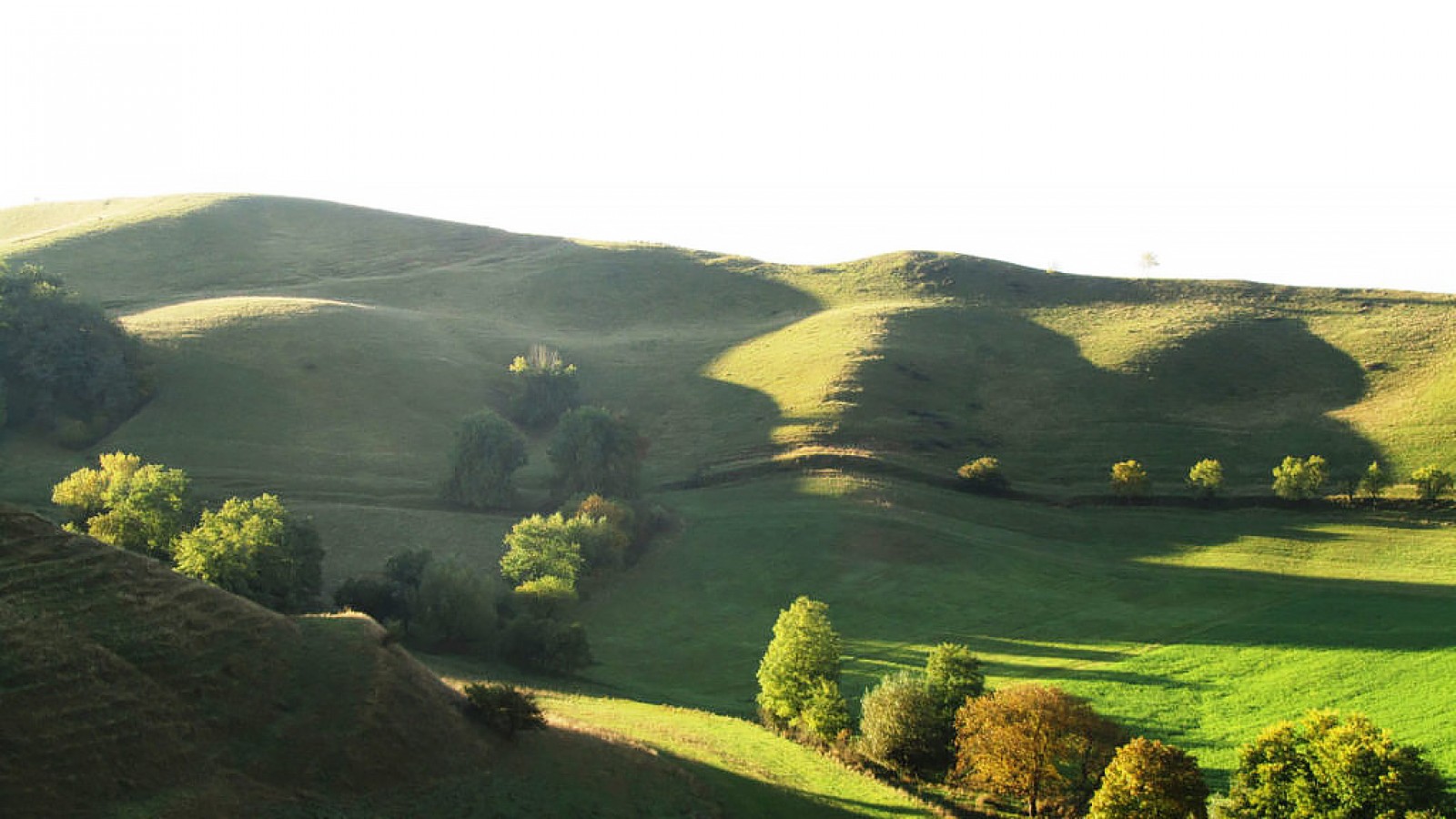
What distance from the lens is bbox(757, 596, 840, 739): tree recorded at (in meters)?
50.9

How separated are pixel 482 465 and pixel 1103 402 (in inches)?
2926

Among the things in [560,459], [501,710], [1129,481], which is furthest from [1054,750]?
[560,459]

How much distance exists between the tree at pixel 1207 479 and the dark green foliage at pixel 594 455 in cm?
5544

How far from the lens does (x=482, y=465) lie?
9538cm

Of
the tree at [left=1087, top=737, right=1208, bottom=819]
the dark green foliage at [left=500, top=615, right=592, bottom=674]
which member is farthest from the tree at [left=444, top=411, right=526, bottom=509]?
the tree at [left=1087, top=737, right=1208, bottom=819]

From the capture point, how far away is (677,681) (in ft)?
198

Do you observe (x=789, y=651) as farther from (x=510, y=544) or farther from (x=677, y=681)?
(x=510, y=544)

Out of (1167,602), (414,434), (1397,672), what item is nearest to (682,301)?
(414,434)

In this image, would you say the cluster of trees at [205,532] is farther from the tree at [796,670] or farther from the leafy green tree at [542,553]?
the tree at [796,670]

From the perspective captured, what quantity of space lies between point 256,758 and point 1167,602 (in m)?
59.4

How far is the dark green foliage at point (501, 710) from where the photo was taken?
112ft

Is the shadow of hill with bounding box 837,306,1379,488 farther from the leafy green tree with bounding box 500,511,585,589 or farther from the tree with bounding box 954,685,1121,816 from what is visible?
the tree with bounding box 954,685,1121,816

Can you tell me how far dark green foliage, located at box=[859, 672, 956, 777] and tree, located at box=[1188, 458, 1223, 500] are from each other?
5573cm

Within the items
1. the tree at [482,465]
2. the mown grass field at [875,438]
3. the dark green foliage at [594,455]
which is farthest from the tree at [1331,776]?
the tree at [482,465]
